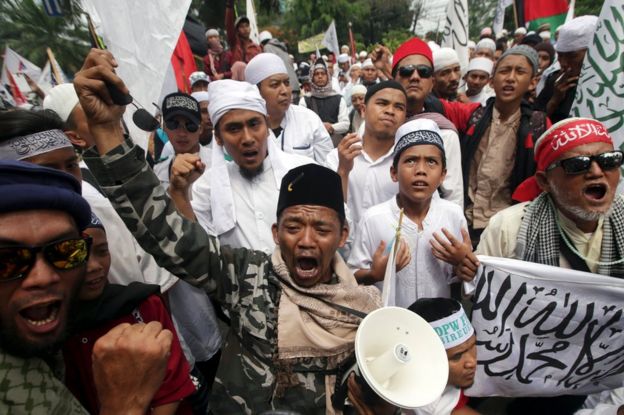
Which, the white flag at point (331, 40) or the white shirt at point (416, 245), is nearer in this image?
the white shirt at point (416, 245)

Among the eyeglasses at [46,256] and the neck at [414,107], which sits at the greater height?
the eyeglasses at [46,256]

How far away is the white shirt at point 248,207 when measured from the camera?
2299 millimetres

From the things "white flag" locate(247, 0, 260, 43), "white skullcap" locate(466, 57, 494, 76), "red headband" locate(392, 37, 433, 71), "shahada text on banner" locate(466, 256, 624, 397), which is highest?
"white flag" locate(247, 0, 260, 43)

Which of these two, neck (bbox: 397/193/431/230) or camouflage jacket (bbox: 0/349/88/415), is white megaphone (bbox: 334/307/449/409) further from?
neck (bbox: 397/193/431/230)

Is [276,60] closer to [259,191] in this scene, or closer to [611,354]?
[259,191]

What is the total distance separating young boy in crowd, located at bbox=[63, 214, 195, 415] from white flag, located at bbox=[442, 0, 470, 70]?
5885mm

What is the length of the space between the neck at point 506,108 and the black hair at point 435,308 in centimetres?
222

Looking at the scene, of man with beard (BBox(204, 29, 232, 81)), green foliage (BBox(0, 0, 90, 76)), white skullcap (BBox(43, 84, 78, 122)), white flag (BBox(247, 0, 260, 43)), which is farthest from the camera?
green foliage (BBox(0, 0, 90, 76))

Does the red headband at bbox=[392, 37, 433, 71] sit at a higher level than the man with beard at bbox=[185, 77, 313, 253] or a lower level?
higher

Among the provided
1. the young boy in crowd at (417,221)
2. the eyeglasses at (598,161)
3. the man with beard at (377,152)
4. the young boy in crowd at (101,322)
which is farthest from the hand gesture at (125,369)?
the eyeglasses at (598,161)

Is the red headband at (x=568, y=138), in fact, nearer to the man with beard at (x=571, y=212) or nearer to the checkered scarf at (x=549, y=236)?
the man with beard at (x=571, y=212)

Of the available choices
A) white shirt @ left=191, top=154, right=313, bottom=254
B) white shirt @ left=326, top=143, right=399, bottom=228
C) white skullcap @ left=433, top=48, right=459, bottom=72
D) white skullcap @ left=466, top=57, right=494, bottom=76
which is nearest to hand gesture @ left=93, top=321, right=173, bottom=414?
white shirt @ left=191, top=154, right=313, bottom=254

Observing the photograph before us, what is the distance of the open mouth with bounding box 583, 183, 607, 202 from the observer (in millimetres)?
2029

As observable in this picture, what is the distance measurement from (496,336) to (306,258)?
1.32m
